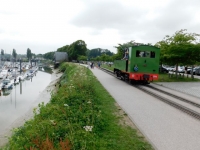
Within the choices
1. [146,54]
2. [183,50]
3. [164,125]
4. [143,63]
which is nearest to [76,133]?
[164,125]

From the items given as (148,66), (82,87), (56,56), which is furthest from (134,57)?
(56,56)

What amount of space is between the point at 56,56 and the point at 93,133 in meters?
70.9

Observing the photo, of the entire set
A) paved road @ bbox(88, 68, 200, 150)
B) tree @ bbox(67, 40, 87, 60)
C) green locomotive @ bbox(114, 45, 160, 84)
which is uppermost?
tree @ bbox(67, 40, 87, 60)

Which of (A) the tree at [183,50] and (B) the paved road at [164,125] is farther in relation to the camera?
(A) the tree at [183,50]

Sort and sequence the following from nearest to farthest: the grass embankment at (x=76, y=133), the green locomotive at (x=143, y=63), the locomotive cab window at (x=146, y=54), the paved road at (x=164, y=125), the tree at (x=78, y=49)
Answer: the grass embankment at (x=76, y=133)
the paved road at (x=164, y=125)
the green locomotive at (x=143, y=63)
the locomotive cab window at (x=146, y=54)
the tree at (x=78, y=49)

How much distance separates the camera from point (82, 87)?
9969mm

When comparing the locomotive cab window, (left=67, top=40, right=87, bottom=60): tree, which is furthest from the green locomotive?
(left=67, top=40, right=87, bottom=60): tree

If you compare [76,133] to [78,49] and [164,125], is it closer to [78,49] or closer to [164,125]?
[164,125]

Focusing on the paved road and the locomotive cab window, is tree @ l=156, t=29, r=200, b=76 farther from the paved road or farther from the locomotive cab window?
the paved road

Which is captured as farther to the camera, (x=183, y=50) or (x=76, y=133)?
(x=183, y=50)

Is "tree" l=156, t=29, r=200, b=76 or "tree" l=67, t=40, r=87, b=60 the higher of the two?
"tree" l=67, t=40, r=87, b=60

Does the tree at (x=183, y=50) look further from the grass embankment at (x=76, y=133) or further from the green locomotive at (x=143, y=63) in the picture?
the grass embankment at (x=76, y=133)

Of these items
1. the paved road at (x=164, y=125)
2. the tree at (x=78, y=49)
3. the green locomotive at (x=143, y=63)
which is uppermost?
the tree at (x=78, y=49)

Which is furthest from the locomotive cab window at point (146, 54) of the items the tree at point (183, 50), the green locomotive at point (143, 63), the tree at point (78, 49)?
the tree at point (78, 49)
